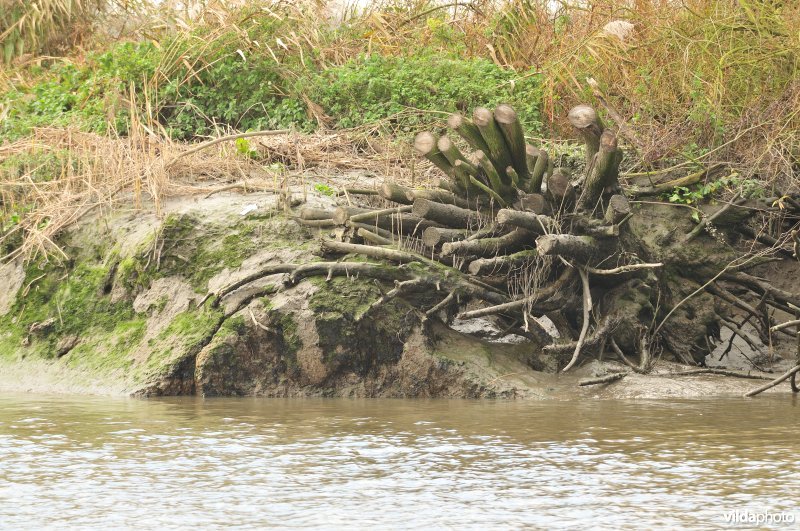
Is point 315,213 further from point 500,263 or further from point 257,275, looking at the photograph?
point 500,263

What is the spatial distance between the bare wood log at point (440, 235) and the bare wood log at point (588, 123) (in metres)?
1.09

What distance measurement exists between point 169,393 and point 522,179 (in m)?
2.96

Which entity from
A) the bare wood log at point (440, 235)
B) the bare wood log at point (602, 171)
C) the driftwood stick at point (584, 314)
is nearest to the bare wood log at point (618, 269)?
the driftwood stick at point (584, 314)

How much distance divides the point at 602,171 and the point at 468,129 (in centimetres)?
97

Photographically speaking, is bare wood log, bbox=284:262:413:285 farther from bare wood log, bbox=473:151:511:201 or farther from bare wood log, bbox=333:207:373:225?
bare wood log, bbox=473:151:511:201

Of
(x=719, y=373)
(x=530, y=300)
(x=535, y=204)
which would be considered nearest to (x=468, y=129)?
(x=535, y=204)

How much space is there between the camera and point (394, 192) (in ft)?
25.3

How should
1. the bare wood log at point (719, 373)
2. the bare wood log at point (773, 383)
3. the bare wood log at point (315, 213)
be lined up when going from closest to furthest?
the bare wood log at point (773, 383) → the bare wood log at point (719, 373) → the bare wood log at point (315, 213)

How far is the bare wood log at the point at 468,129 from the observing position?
24.2 ft

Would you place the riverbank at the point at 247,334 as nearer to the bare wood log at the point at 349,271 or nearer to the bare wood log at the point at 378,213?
the bare wood log at the point at 349,271

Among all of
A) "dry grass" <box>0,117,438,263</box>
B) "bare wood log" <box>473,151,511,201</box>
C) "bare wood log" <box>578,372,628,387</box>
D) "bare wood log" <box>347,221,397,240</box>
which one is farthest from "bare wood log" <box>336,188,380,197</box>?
"bare wood log" <box>578,372,628,387</box>

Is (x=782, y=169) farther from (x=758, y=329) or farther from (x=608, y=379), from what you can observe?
(x=608, y=379)

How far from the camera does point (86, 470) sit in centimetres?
470

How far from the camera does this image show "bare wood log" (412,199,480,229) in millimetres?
7453
